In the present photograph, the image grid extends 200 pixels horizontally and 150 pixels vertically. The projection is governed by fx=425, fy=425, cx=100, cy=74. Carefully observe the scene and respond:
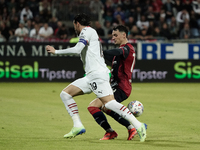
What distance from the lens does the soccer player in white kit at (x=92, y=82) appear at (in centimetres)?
626

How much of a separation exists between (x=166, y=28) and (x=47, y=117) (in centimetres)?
1196

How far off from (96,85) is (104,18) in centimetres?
1569

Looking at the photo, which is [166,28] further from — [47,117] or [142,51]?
[47,117]

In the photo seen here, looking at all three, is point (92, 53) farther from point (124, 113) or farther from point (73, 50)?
point (124, 113)

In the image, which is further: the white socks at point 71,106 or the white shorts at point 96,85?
the white socks at point 71,106

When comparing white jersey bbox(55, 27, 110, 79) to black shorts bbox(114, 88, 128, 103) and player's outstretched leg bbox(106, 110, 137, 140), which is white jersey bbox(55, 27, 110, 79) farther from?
player's outstretched leg bbox(106, 110, 137, 140)

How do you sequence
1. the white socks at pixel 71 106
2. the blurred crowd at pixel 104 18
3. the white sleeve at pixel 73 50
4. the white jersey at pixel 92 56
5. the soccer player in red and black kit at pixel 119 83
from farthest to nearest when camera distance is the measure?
the blurred crowd at pixel 104 18, the soccer player in red and black kit at pixel 119 83, the white socks at pixel 71 106, the white jersey at pixel 92 56, the white sleeve at pixel 73 50

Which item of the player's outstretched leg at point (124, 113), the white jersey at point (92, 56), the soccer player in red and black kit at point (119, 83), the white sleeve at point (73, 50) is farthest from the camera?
the soccer player in red and black kit at point (119, 83)

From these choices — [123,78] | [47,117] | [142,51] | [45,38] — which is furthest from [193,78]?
[123,78]

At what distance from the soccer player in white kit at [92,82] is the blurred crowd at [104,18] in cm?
1182

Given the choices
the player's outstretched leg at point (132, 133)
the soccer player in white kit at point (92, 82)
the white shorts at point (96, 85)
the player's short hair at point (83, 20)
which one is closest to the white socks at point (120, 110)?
the soccer player in white kit at point (92, 82)

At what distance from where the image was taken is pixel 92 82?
6.41m

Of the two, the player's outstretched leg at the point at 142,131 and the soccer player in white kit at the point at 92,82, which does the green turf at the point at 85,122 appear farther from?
the soccer player in white kit at the point at 92,82

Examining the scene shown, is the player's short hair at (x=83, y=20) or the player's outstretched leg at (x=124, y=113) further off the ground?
the player's short hair at (x=83, y=20)
